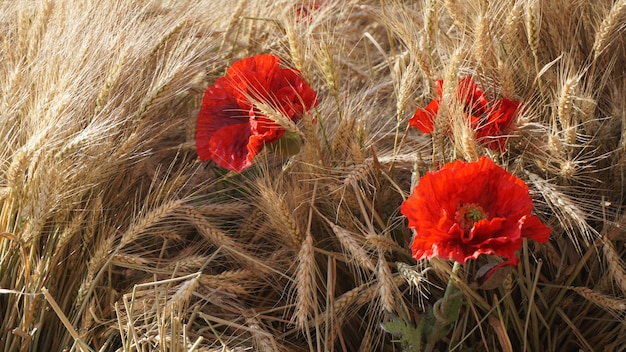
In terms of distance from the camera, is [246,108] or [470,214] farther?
[246,108]

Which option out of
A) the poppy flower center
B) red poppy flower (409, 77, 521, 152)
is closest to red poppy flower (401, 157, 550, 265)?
the poppy flower center

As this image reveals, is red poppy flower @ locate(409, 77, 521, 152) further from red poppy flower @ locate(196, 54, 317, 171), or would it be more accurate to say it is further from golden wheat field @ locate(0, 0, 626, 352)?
red poppy flower @ locate(196, 54, 317, 171)

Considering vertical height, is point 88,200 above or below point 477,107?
below

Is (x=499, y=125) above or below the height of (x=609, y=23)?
below

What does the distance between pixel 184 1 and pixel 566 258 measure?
804 mm

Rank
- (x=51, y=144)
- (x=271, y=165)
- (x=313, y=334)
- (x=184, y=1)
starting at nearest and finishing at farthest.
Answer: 1. (x=51, y=144)
2. (x=313, y=334)
3. (x=271, y=165)
4. (x=184, y=1)

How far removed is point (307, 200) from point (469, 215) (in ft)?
0.95

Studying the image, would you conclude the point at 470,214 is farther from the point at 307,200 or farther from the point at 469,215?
the point at 307,200

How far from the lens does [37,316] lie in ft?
3.49

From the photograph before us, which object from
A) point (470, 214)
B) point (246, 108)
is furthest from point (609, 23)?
point (246, 108)

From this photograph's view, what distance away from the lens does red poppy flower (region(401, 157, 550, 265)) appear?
0.85 m

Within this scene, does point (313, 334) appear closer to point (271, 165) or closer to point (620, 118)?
point (271, 165)

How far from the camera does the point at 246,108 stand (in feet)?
3.59

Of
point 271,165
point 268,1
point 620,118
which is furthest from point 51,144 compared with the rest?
point 620,118
